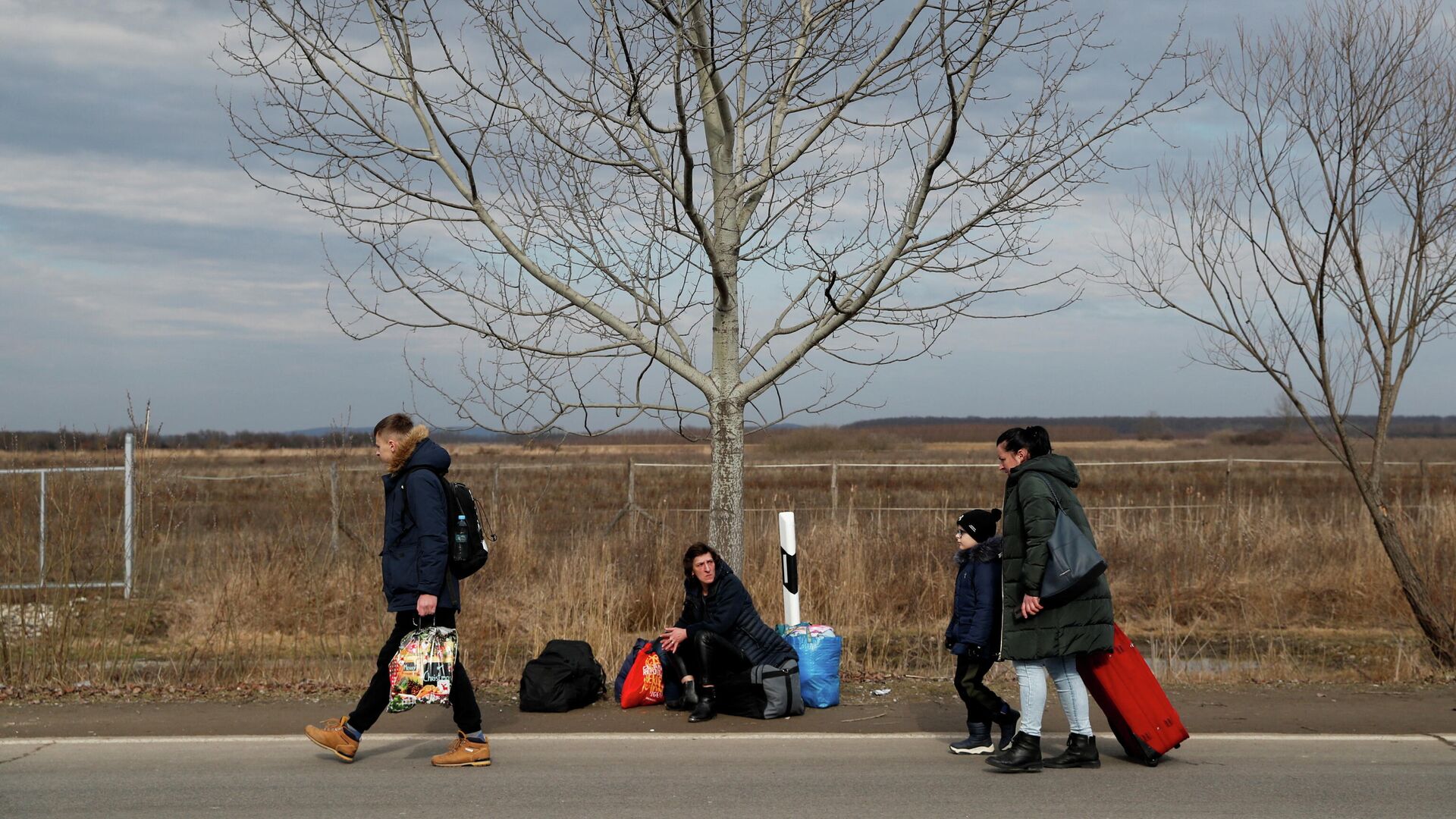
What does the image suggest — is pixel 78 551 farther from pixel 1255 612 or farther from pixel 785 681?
pixel 1255 612

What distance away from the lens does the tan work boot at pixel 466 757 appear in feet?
21.7

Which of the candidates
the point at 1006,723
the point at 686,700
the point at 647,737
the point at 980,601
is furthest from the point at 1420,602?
the point at 647,737

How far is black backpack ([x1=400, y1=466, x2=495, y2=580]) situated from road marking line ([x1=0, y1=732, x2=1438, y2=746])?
1321mm

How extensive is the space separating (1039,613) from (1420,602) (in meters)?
5.38

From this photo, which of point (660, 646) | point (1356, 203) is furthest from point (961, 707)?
point (1356, 203)

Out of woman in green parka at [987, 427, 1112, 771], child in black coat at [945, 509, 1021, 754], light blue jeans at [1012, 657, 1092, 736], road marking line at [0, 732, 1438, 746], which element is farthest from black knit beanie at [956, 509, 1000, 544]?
road marking line at [0, 732, 1438, 746]

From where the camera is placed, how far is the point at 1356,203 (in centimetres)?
1014

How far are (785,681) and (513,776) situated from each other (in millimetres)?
2145

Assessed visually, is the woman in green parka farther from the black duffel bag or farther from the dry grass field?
the dry grass field

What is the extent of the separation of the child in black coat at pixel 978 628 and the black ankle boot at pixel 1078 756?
38 cm

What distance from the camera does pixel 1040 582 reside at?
20.7ft

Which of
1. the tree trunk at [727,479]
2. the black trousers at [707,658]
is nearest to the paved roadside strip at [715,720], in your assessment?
the black trousers at [707,658]

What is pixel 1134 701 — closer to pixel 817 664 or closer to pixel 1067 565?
pixel 1067 565

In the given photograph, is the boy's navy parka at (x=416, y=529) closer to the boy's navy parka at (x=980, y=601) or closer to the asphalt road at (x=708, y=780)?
the asphalt road at (x=708, y=780)
